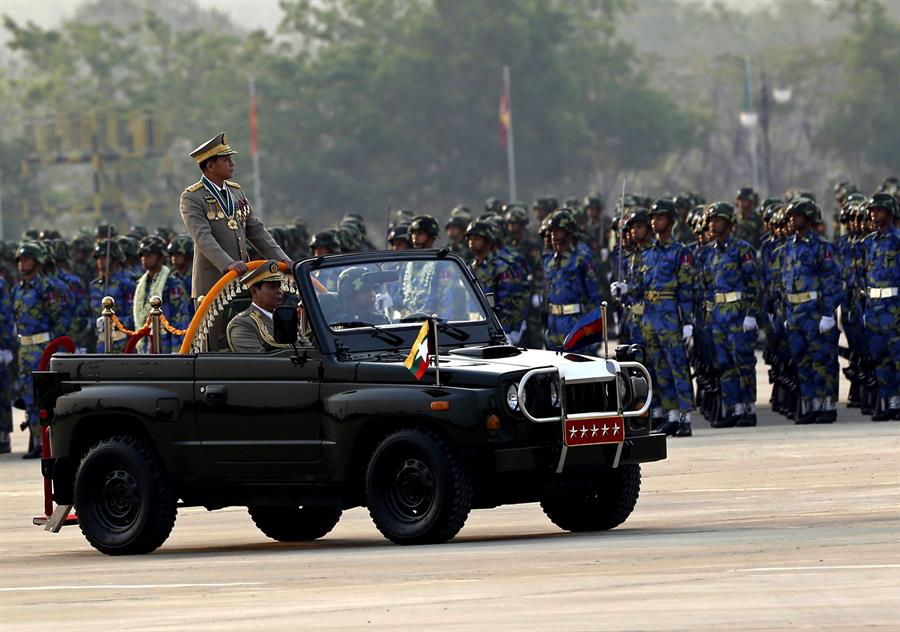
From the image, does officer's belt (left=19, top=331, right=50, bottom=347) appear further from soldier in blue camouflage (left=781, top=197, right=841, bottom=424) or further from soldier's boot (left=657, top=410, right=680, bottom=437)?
soldier in blue camouflage (left=781, top=197, right=841, bottom=424)

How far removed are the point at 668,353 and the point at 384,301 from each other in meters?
8.21

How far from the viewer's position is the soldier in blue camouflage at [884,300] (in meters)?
23.3

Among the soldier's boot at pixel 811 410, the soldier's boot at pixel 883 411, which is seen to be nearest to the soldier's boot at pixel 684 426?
the soldier's boot at pixel 811 410

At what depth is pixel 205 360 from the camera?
50.2ft

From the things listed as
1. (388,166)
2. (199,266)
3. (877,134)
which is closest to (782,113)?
(877,134)

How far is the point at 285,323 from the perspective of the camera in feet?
47.7

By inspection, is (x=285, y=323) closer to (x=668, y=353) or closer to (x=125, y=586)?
(x=125, y=586)

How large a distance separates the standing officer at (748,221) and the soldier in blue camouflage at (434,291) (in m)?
16.5

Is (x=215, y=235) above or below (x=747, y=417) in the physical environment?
above

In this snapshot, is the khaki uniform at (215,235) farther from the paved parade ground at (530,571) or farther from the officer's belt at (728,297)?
the officer's belt at (728,297)

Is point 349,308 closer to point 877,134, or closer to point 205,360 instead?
point 205,360

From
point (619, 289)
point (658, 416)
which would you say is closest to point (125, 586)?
point (619, 289)

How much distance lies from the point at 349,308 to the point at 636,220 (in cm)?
Answer: 850

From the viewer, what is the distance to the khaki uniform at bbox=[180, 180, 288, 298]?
1633cm
